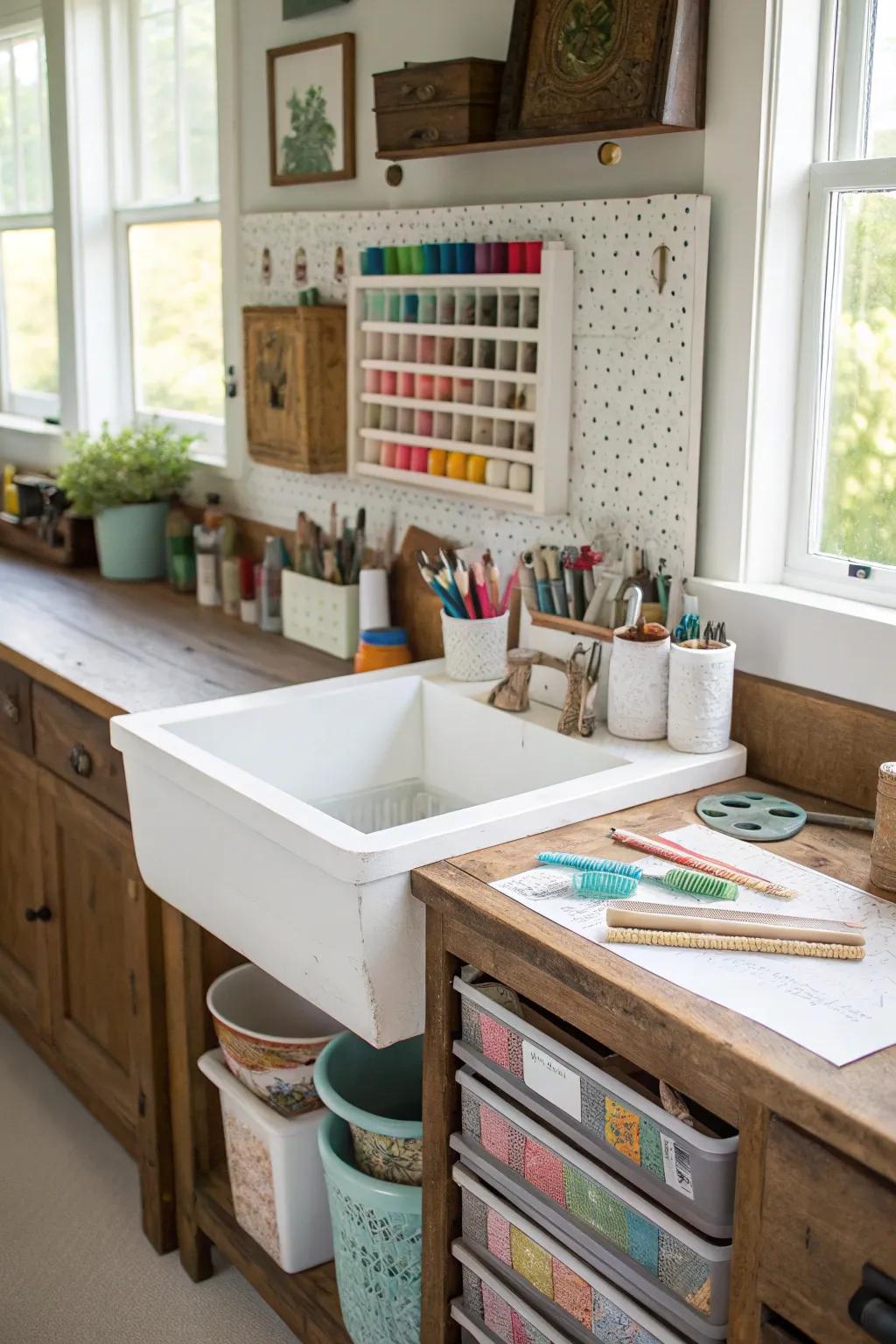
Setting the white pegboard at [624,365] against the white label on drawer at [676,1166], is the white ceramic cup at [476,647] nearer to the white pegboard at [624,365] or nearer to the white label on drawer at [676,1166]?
the white pegboard at [624,365]

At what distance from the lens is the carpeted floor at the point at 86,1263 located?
2.43 m

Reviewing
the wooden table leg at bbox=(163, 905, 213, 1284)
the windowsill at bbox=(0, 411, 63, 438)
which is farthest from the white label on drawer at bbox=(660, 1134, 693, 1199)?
the windowsill at bbox=(0, 411, 63, 438)

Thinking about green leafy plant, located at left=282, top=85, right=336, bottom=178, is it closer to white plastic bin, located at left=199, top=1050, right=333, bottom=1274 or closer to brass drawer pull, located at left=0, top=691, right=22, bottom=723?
brass drawer pull, located at left=0, top=691, right=22, bottom=723

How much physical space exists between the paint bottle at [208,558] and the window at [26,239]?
50.3 inches

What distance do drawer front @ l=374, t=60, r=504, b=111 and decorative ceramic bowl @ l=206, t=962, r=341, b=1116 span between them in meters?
1.53

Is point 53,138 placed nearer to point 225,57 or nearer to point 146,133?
point 146,133

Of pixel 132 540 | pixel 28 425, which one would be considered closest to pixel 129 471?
pixel 132 540

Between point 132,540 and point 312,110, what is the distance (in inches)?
46.3

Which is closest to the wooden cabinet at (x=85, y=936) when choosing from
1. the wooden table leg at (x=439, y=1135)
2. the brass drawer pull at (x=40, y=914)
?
the brass drawer pull at (x=40, y=914)

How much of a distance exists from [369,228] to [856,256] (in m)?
1.10

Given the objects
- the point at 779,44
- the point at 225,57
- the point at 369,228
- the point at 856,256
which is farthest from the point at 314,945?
the point at 225,57

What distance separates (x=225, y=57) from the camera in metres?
3.12

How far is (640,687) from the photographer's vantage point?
2082mm

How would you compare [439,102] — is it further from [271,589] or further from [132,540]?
[132,540]
